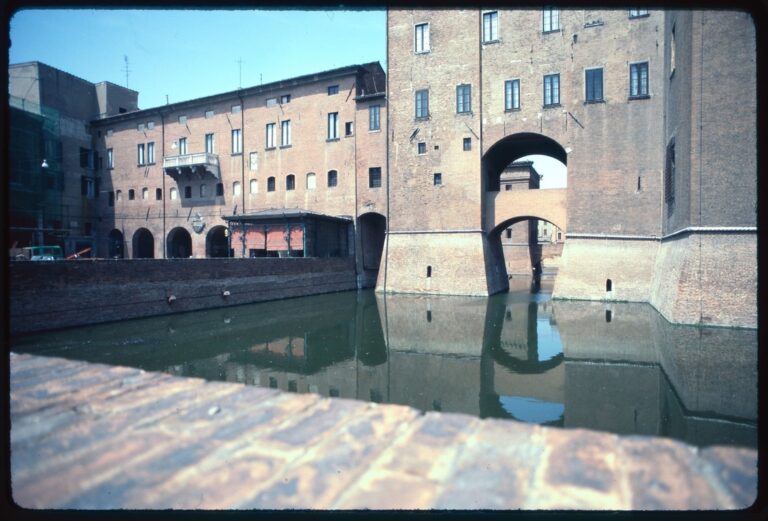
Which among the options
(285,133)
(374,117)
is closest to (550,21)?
(374,117)

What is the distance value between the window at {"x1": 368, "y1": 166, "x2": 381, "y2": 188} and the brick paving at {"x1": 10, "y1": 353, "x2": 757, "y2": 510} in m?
26.1

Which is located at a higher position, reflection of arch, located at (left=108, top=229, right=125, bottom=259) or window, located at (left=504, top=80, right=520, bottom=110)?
window, located at (left=504, top=80, right=520, bottom=110)

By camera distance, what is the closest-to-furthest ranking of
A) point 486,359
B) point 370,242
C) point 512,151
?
point 486,359
point 512,151
point 370,242

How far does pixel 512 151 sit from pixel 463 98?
535cm

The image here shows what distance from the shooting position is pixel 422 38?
942 inches

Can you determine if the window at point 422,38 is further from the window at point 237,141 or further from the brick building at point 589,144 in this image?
the window at point 237,141

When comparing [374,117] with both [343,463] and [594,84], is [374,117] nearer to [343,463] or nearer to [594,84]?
[594,84]

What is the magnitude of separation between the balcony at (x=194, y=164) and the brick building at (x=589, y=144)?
1605cm

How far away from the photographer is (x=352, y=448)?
154 cm

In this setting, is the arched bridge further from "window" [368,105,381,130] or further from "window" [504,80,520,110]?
"window" [368,105,381,130]

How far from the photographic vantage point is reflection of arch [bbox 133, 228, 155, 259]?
121 feet

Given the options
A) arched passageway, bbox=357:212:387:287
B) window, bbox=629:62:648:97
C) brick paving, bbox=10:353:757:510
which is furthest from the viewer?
arched passageway, bbox=357:212:387:287


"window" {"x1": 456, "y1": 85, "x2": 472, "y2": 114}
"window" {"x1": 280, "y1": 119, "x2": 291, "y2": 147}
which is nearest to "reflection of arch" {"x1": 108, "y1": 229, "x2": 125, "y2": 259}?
"window" {"x1": 280, "y1": 119, "x2": 291, "y2": 147}

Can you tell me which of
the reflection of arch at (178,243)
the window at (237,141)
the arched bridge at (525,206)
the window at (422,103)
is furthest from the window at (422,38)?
the reflection of arch at (178,243)
